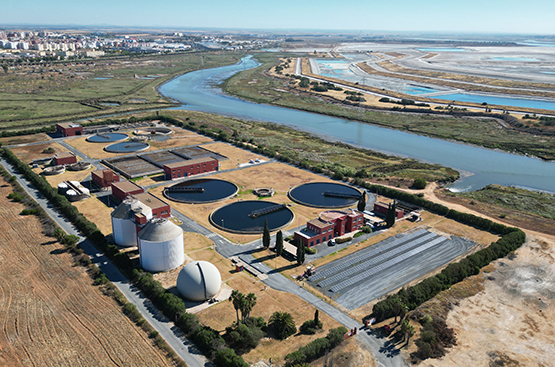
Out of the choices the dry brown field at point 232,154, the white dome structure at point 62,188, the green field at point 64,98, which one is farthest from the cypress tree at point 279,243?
the green field at point 64,98

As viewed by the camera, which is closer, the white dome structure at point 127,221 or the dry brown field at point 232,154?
the white dome structure at point 127,221

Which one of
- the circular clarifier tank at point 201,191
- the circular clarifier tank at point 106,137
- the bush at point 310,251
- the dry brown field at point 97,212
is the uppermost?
the circular clarifier tank at point 106,137

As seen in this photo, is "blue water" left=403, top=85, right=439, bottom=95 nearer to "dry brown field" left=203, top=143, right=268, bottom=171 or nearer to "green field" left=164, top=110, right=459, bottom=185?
"green field" left=164, top=110, right=459, bottom=185

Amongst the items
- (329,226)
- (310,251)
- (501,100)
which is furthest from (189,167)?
(501,100)

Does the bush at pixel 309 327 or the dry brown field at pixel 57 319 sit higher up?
the bush at pixel 309 327

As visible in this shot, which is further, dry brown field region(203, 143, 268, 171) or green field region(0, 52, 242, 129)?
green field region(0, 52, 242, 129)

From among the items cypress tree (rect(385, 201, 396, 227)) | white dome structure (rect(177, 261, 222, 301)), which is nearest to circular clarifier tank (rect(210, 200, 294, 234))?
cypress tree (rect(385, 201, 396, 227))

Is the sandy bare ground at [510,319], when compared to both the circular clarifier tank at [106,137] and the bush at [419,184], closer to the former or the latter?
the bush at [419,184]
